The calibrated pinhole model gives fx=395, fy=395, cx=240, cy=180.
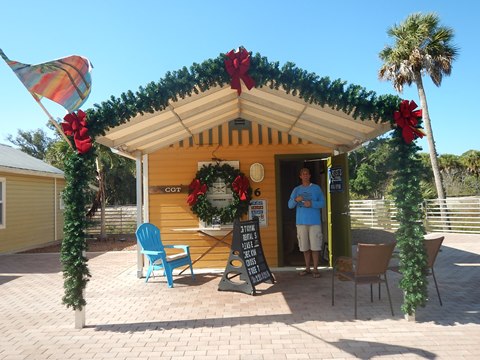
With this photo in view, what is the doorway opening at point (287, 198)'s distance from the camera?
7.22 metres

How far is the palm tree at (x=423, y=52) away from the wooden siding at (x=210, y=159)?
27.9 ft

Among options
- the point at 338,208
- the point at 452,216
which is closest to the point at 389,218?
the point at 452,216

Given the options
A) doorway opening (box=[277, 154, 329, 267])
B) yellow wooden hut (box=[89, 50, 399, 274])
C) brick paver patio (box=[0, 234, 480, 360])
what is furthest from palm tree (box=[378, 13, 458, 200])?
brick paver patio (box=[0, 234, 480, 360])

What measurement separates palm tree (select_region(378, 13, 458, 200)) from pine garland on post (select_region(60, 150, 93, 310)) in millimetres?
12642

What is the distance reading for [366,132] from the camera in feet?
18.5

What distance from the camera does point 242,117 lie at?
704 cm

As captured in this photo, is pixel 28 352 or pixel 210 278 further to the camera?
pixel 210 278

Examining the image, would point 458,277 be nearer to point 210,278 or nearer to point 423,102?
point 210,278

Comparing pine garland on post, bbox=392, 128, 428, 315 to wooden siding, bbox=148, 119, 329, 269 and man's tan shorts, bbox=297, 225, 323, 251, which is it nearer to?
man's tan shorts, bbox=297, 225, 323, 251

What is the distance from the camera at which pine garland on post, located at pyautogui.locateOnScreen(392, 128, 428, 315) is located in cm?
409

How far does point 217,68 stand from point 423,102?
39.5ft

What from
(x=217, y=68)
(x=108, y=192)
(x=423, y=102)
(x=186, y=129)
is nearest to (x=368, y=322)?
(x=217, y=68)

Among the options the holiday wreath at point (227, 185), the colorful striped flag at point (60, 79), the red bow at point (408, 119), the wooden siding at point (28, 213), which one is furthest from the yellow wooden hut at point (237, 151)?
the wooden siding at point (28, 213)

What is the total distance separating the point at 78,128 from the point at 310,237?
149 inches
